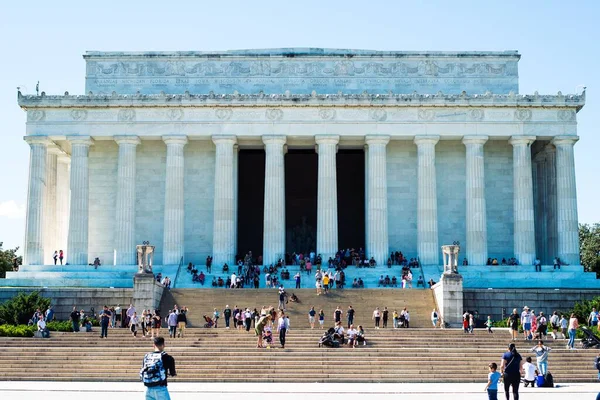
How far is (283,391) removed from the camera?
3281 cm

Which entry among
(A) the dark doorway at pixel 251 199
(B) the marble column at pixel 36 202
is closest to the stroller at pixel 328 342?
(B) the marble column at pixel 36 202

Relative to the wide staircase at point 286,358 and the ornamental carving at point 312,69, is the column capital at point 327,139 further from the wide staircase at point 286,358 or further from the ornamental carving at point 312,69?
the wide staircase at point 286,358

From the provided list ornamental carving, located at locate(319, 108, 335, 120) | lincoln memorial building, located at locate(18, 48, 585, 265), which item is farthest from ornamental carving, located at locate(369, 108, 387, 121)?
ornamental carving, located at locate(319, 108, 335, 120)

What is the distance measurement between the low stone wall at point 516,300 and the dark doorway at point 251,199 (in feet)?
92.8

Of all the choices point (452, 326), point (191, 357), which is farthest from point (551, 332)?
point (191, 357)

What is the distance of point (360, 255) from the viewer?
235ft

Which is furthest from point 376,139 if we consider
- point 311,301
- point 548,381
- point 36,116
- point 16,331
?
point 548,381

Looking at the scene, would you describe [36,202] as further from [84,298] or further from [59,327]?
[59,327]

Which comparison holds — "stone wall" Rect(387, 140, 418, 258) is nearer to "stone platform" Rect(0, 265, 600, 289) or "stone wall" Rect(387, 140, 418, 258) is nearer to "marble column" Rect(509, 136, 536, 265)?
"stone platform" Rect(0, 265, 600, 289)

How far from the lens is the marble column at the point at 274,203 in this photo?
7000 centimetres

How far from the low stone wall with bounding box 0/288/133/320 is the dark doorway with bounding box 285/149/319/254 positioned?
26.4m

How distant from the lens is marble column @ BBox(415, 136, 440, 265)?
70.3 meters

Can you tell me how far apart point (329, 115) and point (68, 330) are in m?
28.1

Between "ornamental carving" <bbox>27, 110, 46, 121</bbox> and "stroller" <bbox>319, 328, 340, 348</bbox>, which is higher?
"ornamental carving" <bbox>27, 110, 46, 121</bbox>
